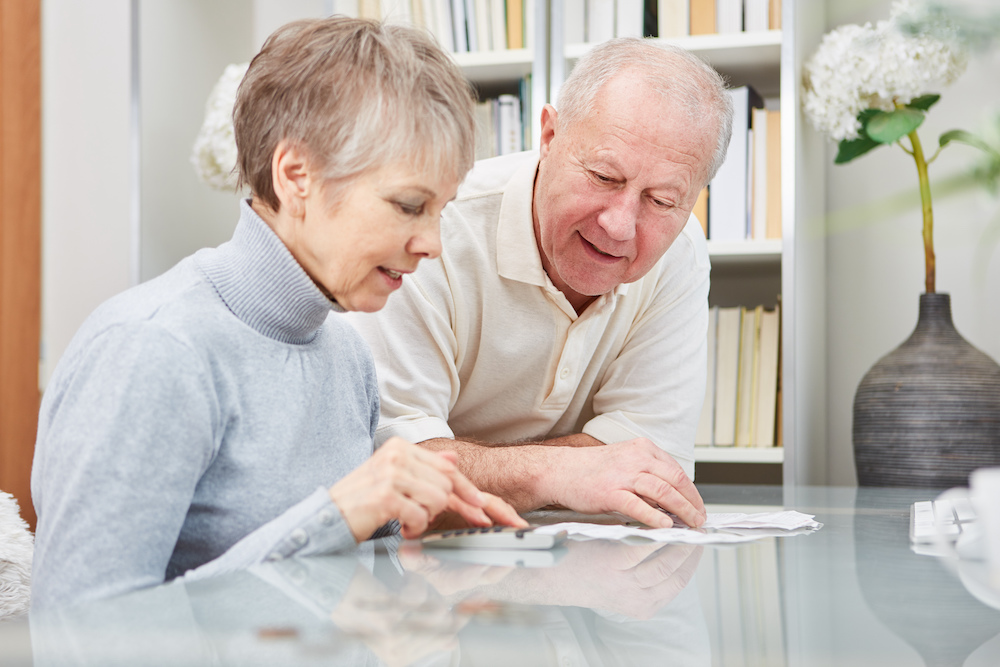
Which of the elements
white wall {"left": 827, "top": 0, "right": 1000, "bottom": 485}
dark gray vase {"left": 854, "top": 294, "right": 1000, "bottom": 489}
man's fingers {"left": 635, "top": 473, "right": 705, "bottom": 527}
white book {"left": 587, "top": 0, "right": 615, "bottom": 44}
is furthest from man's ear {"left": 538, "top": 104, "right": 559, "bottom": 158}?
white wall {"left": 827, "top": 0, "right": 1000, "bottom": 485}

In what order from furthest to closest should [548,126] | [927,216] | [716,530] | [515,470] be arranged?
[927,216] → [548,126] → [515,470] → [716,530]

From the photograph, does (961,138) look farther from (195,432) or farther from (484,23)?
(195,432)

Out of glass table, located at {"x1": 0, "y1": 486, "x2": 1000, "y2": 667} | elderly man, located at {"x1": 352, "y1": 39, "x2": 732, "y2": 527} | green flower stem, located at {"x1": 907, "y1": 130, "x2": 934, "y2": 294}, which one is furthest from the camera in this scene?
green flower stem, located at {"x1": 907, "y1": 130, "x2": 934, "y2": 294}

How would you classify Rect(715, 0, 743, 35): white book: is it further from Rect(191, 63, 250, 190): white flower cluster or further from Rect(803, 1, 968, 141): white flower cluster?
Rect(191, 63, 250, 190): white flower cluster

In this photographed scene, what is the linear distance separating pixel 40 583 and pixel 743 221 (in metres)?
1.67

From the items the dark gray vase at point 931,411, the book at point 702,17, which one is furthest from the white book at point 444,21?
the dark gray vase at point 931,411

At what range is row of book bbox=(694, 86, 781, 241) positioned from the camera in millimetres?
2039

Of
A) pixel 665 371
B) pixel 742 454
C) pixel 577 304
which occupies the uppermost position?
pixel 577 304

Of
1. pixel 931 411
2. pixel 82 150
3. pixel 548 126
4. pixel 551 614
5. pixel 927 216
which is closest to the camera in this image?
pixel 551 614

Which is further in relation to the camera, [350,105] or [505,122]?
[505,122]

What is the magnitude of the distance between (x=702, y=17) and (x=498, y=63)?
46 centimetres

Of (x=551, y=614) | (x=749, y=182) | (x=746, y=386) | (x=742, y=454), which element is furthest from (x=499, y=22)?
(x=551, y=614)

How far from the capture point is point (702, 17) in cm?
205

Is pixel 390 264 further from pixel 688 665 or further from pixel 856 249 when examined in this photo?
pixel 856 249
